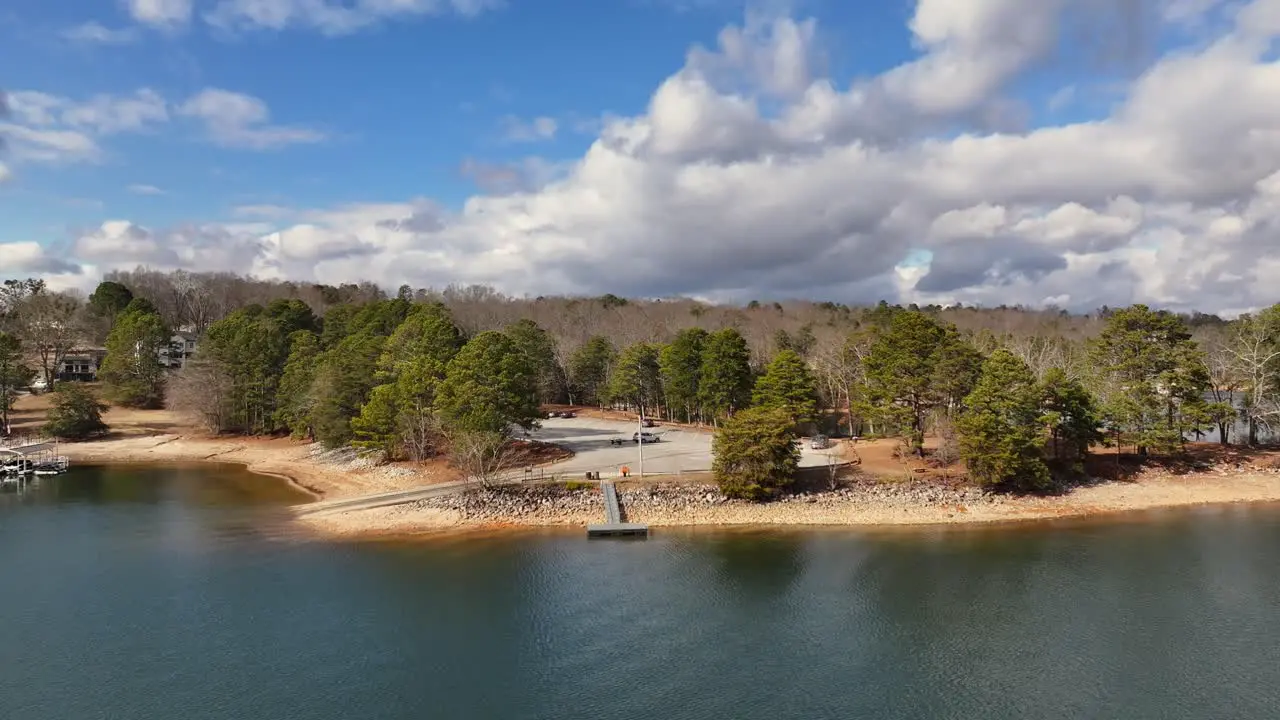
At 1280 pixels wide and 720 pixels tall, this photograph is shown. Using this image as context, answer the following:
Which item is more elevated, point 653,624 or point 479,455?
point 479,455

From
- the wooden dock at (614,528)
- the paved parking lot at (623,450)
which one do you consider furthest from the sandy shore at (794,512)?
the paved parking lot at (623,450)

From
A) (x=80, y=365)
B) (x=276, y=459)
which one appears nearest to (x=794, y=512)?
(x=276, y=459)

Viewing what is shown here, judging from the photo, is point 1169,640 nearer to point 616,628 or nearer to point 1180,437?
point 616,628

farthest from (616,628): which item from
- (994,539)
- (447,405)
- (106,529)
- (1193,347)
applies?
(1193,347)

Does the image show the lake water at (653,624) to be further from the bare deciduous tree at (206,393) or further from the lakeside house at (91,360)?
the lakeside house at (91,360)

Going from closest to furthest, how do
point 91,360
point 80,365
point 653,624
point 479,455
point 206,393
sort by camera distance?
point 653,624 < point 479,455 < point 206,393 < point 80,365 < point 91,360

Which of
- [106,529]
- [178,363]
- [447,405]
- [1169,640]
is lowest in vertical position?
[1169,640]

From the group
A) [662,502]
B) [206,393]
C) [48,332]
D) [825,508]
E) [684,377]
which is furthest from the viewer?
[48,332]

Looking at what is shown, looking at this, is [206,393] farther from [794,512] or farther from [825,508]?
[825,508]
